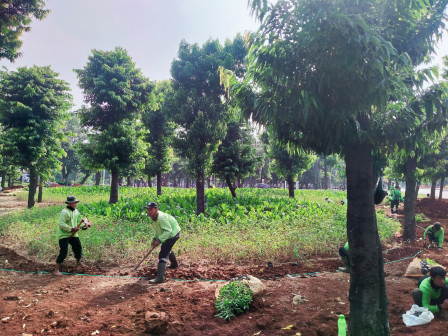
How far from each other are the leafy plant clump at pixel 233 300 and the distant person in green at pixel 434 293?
2.27 meters

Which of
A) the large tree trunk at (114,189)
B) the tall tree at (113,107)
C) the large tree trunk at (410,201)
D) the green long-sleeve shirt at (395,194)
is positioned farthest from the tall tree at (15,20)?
the green long-sleeve shirt at (395,194)

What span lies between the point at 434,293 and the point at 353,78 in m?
3.39

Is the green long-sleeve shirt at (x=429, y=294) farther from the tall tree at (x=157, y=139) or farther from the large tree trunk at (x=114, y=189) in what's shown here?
the tall tree at (x=157, y=139)

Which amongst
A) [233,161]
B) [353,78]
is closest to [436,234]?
[353,78]

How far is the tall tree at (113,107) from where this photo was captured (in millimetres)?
14047

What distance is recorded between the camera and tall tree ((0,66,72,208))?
14.4m

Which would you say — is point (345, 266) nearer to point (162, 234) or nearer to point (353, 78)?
point (162, 234)

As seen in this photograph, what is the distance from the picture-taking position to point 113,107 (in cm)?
1470

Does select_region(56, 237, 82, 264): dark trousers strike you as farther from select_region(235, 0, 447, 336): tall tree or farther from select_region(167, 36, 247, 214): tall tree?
select_region(167, 36, 247, 214): tall tree

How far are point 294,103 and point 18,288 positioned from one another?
551 cm

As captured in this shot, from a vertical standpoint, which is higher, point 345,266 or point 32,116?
point 32,116

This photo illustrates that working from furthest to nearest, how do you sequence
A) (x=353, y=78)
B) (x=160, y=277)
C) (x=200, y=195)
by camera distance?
(x=200, y=195) < (x=160, y=277) < (x=353, y=78)

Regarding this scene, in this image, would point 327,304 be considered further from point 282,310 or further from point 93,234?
point 93,234

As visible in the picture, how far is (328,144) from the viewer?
3.50 metres
